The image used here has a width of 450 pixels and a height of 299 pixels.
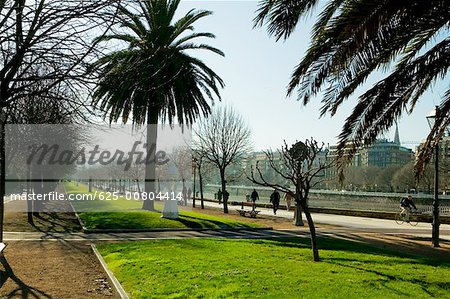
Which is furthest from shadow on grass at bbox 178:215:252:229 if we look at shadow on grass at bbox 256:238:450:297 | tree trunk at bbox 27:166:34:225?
tree trunk at bbox 27:166:34:225

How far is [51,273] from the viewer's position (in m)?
10.5

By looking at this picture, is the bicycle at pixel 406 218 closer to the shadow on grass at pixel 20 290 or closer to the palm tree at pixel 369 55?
the palm tree at pixel 369 55

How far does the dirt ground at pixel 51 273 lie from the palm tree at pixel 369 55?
5.40 meters

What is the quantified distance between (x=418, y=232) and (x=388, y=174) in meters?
48.8

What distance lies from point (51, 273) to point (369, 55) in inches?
312

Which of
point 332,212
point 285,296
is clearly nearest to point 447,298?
point 285,296

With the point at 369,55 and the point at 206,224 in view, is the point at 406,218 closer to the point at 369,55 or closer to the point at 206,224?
the point at 206,224

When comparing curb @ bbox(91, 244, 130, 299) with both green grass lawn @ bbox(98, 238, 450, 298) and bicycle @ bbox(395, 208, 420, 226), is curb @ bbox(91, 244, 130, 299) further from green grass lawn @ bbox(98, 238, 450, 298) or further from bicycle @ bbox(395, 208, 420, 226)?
bicycle @ bbox(395, 208, 420, 226)

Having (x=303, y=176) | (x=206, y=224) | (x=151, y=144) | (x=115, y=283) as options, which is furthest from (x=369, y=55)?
(x=151, y=144)

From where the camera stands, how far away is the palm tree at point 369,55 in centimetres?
734

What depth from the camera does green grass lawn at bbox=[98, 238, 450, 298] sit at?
7.30m

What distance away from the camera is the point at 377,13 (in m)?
7.10

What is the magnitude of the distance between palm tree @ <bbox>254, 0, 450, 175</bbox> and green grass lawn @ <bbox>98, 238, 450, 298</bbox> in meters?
2.11

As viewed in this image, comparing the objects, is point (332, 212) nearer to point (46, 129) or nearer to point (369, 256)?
point (46, 129)
